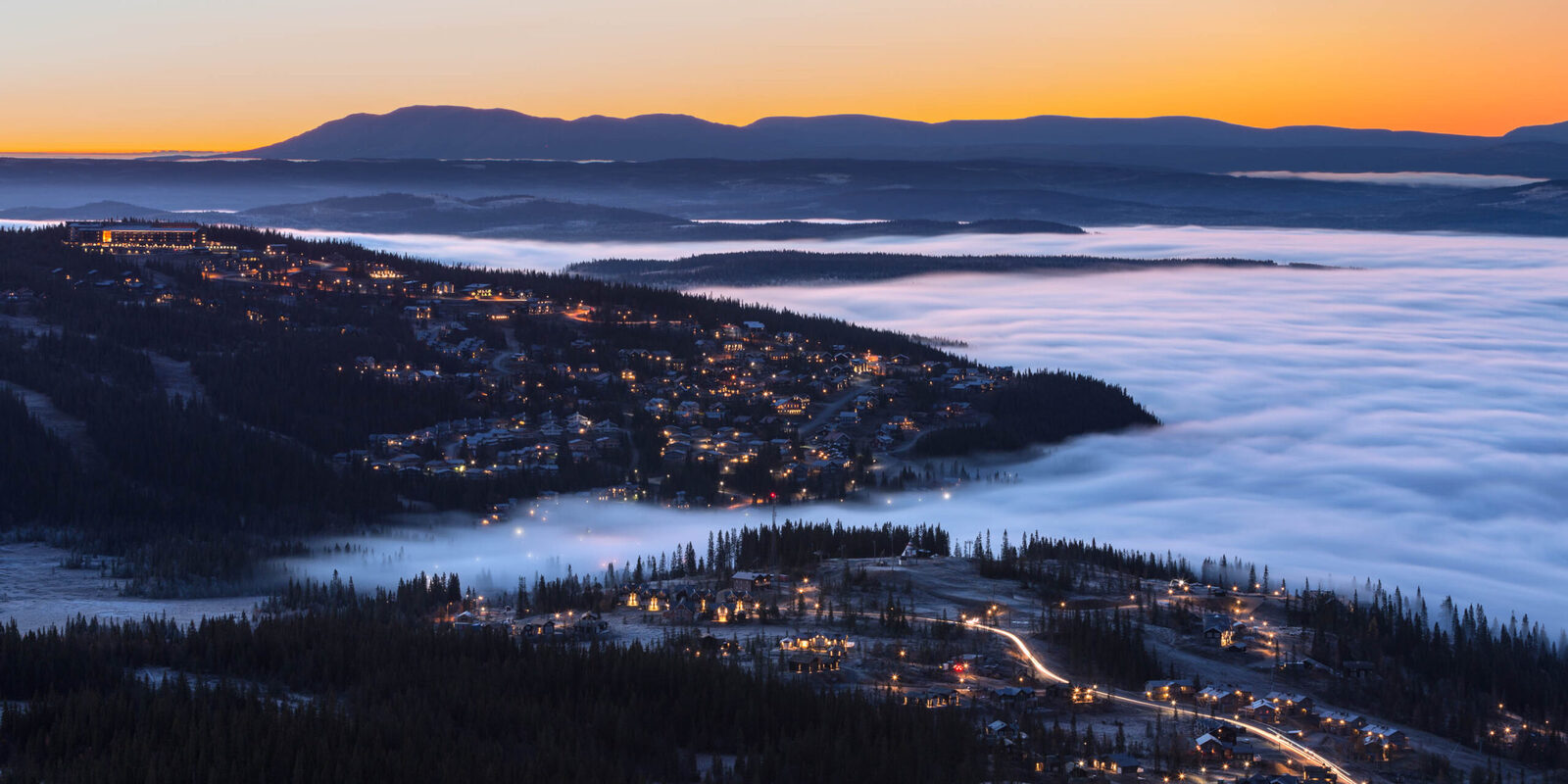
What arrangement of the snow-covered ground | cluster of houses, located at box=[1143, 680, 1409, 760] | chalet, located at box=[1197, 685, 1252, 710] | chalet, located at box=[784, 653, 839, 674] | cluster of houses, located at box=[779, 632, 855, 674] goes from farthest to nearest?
the snow-covered ground < cluster of houses, located at box=[779, 632, 855, 674] < chalet, located at box=[784, 653, 839, 674] < chalet, located at box=[1197, 685, 1252, 710] < cluster of houses, located at box=[1143, 680, 1409, 760]

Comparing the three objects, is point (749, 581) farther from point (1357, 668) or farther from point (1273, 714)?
point (1357, 668)

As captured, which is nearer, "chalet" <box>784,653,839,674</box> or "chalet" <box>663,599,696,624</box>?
"chalet" <box>784,653,839,674</box>

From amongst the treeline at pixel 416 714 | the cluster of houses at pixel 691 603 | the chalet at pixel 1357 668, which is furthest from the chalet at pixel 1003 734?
the chalet at pixel 1357 668

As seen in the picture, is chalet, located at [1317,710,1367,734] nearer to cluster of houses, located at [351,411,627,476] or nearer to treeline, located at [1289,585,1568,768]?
treeline, located at [1289,585,1568,768]

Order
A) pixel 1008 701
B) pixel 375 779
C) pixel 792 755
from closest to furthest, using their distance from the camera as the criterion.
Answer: pixel 375 779 → pixel 792 755 → pixel 1008 701

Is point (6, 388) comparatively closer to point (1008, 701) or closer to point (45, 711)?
point (45, 711)

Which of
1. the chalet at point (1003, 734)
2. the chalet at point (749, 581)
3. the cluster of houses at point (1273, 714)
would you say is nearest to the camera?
the chalet at point (1003, 734)

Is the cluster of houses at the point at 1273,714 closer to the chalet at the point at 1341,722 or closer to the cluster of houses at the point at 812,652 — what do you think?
the chalet at the point at 1341,722

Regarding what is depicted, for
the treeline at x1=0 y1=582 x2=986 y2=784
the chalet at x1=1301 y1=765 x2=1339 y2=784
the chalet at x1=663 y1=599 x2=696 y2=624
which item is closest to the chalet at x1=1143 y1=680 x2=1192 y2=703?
the chalet at x1=1301 y1=765 x2=1339 y2=784

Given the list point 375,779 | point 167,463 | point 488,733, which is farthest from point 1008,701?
point 167,463
